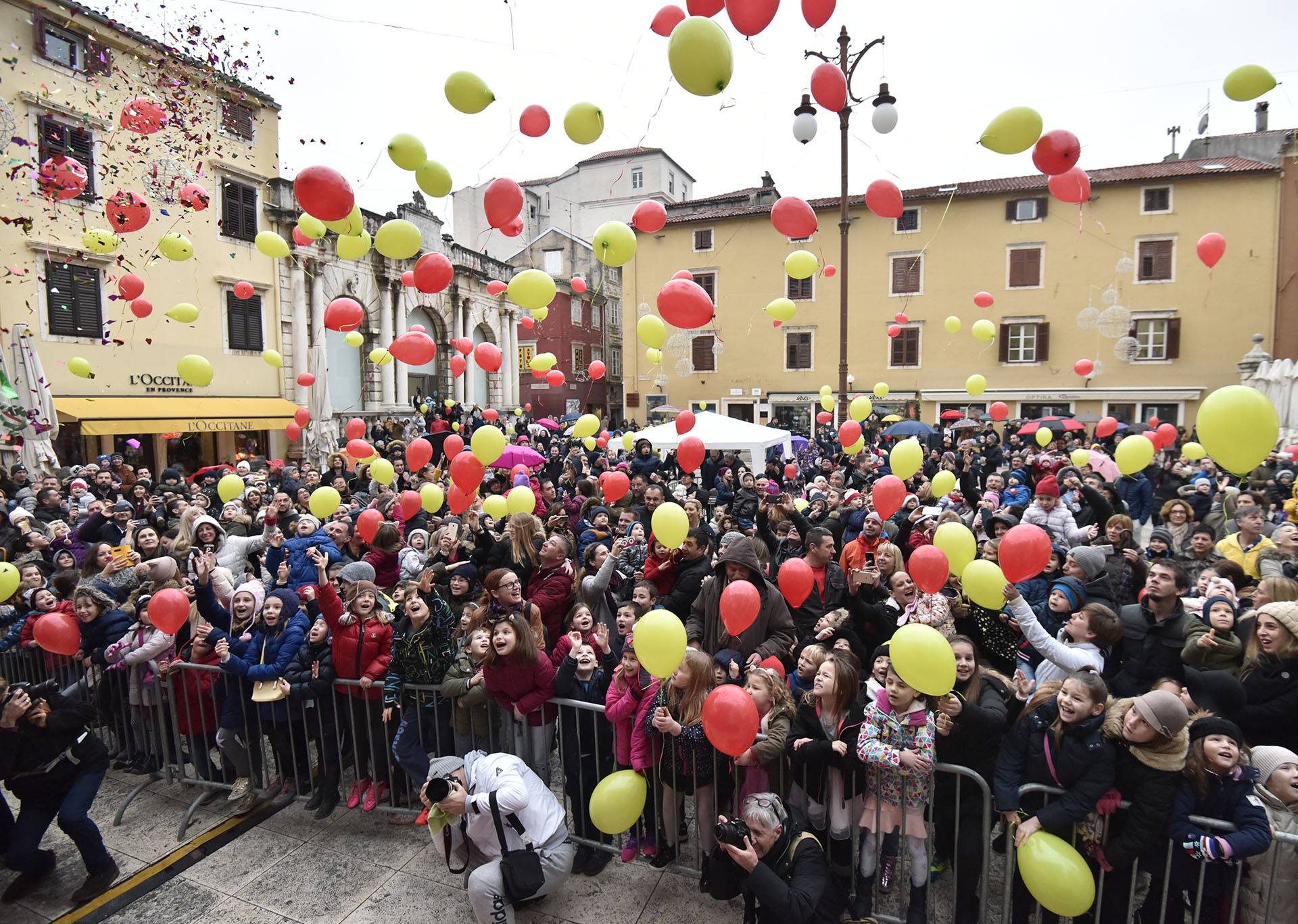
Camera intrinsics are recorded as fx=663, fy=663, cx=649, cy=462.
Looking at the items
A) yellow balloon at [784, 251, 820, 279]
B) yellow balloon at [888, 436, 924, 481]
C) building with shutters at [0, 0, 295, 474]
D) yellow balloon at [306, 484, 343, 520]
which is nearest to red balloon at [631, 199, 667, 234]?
yellow balloon at [784, 251, 820, 279]

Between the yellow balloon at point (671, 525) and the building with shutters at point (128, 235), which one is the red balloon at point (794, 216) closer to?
the yellow balloon at point (671, 525)

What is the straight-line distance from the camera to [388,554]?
18.4 ft

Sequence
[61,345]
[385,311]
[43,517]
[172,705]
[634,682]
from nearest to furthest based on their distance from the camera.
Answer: [634,682] < [172,705] < [43,517] < [61,345] < [385,311]

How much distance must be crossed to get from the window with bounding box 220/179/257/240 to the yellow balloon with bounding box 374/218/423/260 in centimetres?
1582

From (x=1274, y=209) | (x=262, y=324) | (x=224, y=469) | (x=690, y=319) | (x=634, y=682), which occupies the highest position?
(x=1274, y=209)

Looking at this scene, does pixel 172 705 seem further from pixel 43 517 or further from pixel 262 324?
pixel 262 324

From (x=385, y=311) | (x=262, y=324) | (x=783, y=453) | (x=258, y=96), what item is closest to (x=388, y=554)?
(x=783, y=453)

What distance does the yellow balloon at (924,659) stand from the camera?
2760 mm

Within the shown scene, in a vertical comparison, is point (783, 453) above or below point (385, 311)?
below

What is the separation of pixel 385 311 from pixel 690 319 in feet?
66.1

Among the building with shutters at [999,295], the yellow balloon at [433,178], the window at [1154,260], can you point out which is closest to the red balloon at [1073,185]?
the yellow balloon at [433,178]

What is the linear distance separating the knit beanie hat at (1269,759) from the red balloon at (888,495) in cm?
297

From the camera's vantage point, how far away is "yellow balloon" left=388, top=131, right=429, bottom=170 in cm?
462

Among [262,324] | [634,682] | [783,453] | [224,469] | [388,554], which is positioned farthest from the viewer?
[262,324]
